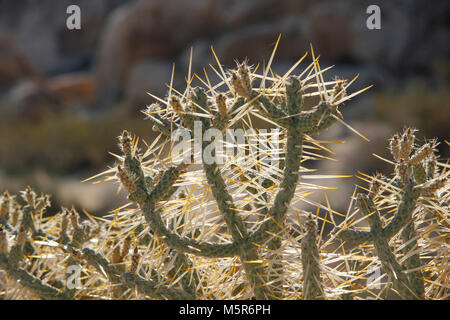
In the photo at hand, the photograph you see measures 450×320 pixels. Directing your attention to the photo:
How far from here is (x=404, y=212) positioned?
0.89 metres

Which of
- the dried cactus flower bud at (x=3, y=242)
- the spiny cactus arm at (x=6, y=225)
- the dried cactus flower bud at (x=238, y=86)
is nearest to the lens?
the dried cactus flower bud at (x=238, y=86)

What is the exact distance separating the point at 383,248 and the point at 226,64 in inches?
293

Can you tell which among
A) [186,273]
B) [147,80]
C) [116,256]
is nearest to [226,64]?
[147,80]

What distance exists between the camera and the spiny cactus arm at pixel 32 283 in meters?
1.13

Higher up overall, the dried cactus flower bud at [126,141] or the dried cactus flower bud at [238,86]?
the dried cactus flower bud at [238,86]

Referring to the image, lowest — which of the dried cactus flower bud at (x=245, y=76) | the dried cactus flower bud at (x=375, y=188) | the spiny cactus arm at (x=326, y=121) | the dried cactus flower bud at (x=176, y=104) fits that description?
the dried cactus flower bud at (x=375, y=188)

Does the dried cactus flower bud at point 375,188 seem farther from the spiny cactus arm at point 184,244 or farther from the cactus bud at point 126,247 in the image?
the cactus bud at point 126,247

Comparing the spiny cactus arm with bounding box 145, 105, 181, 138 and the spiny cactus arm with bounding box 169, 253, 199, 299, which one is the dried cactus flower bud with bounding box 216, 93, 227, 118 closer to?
the spiny cactus arm with bounding box 145, 105, 181, 138

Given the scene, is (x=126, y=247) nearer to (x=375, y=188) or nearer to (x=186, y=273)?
(x=186, y=273)

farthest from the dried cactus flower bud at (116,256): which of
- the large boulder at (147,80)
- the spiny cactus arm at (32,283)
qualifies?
the large boulder at (147,80)

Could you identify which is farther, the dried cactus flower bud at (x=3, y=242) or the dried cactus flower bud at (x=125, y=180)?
the dried cactus flower bud at (x=3, y=242)

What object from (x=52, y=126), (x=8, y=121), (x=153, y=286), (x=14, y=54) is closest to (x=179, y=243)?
(x=153, y=286)

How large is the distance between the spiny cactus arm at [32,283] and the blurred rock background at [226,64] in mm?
4626
